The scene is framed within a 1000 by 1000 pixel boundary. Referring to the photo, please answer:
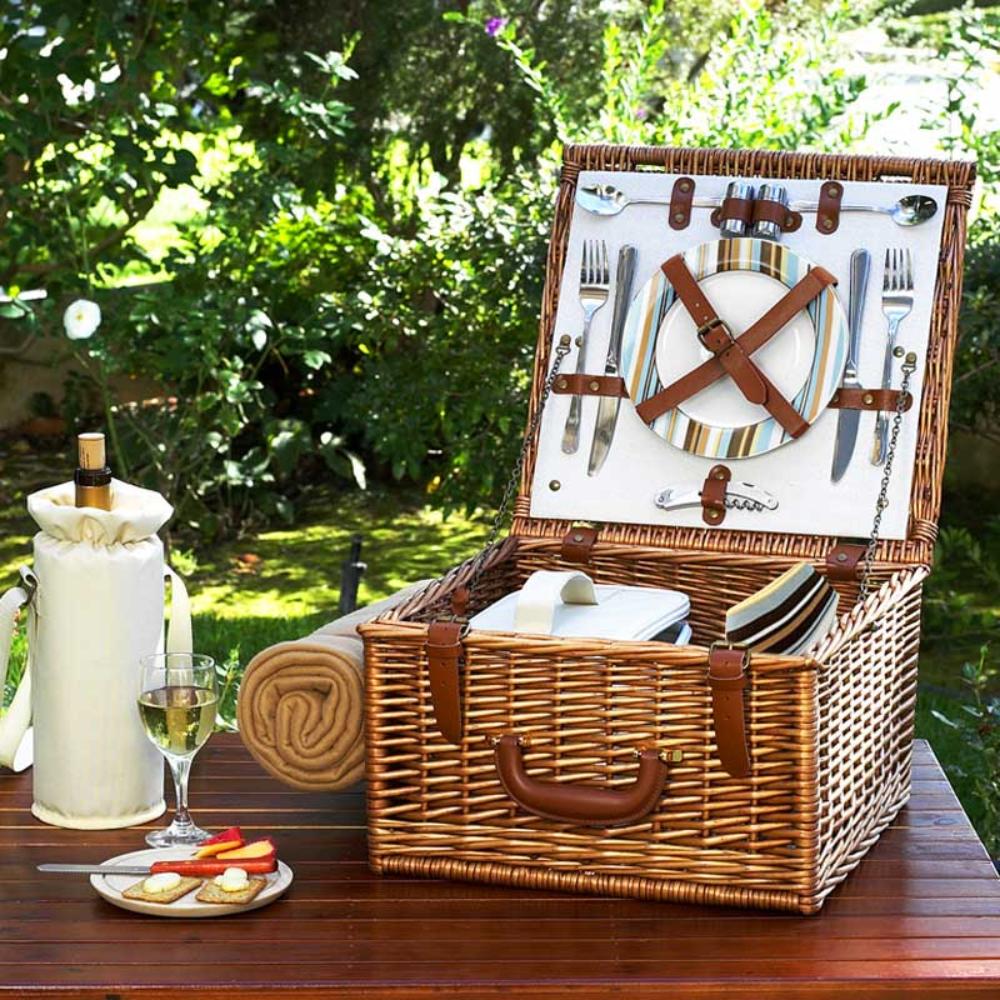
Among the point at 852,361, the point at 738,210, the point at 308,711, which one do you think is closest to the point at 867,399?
the point at 852,361

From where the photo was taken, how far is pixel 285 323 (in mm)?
4738

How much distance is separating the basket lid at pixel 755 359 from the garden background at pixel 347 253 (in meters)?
1.39

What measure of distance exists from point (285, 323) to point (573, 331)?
2.73m

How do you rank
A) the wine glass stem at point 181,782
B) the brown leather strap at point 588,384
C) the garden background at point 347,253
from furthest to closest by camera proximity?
the garden background at point 347,253 → the brown leather strap at point 588,384 → the wine glass stem at point 181,782

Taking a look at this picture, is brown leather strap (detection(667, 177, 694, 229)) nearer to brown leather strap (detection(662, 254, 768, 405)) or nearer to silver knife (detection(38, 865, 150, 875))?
brown leather strap (detection(662, 254, 768, 405))

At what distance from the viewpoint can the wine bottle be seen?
1599 millimetres

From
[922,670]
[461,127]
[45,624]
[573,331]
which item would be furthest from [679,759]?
[461,127]

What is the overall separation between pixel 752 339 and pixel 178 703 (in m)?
0.88

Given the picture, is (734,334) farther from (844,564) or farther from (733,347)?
(844,564)

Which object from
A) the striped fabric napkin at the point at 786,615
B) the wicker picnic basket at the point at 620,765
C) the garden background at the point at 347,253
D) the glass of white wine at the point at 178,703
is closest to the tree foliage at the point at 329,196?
the garden background at the point at 347,253

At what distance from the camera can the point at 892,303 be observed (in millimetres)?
2010

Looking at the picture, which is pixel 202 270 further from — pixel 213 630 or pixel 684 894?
pixel 684 894

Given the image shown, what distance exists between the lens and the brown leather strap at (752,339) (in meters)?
2.02

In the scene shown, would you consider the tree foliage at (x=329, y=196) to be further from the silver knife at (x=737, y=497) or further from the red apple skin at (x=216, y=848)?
the red apple skin at (x=216, y=848)
